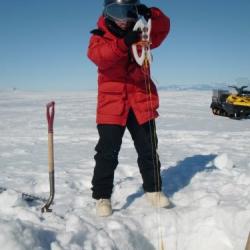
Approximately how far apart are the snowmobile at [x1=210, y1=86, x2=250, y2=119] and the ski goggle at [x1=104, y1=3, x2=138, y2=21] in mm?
11110

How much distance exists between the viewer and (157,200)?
3.93 m

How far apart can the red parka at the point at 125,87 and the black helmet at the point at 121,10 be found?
136mm

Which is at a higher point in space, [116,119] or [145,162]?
[116,119]

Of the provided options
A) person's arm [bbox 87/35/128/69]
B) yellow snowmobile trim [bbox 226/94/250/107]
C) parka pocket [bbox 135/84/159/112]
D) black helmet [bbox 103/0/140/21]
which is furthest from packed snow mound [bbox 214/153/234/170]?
yellow snowmobile trim [bbox 226/94/250/107]

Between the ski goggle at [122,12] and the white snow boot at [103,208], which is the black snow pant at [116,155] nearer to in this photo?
the white snow boot at [103,208]

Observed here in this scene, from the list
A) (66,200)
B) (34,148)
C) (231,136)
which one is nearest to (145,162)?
(66,200)

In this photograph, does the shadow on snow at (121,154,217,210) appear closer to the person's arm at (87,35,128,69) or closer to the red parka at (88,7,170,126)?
the red parka at (88,7,170,126)

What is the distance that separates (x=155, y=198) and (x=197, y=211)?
43 centimetres

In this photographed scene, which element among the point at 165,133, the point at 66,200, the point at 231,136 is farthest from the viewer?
the point at 165,133

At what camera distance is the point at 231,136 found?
9.59 metres

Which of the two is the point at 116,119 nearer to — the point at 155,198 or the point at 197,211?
the point at 155,198

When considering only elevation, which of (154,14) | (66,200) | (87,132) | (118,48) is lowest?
(87,132)

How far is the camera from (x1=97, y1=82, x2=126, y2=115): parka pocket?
374 centimetres

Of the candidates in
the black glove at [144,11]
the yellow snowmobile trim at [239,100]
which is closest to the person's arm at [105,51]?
the black glove at [144,11]
